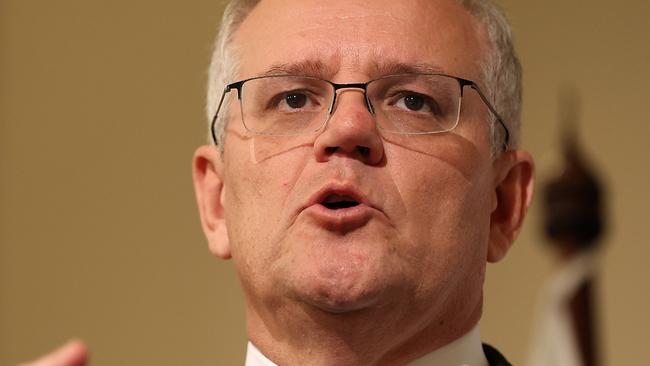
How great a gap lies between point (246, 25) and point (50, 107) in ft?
3.53

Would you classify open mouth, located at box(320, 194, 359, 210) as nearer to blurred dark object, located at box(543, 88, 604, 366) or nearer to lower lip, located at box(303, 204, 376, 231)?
lower lip, located at box(303, 204, 376, 231)

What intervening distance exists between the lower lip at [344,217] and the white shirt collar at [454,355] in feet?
0.97

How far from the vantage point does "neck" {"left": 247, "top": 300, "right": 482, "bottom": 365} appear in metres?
1.66

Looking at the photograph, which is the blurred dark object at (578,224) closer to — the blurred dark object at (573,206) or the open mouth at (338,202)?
the blurred dark object at (573,206)

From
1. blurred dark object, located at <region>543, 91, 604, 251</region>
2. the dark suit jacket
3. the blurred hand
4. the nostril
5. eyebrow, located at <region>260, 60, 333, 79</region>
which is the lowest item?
the dark suit jacket

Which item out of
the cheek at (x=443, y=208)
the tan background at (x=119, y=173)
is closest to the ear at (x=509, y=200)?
the cheek at (x=443, y=208)

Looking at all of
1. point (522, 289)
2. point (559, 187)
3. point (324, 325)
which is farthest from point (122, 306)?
point (559, 187)

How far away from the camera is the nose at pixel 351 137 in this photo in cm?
162

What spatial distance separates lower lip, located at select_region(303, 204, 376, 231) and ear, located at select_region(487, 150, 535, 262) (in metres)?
0.37

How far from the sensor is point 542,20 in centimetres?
275

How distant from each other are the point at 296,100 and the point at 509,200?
45 centimetres

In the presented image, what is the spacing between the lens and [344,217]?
62.8 inches

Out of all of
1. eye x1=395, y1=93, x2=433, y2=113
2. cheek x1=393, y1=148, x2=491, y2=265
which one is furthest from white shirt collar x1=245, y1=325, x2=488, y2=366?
eye x1=395, y1=93, x2=433, y2=113

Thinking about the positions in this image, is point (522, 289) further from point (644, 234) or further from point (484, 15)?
point (484, 15)
